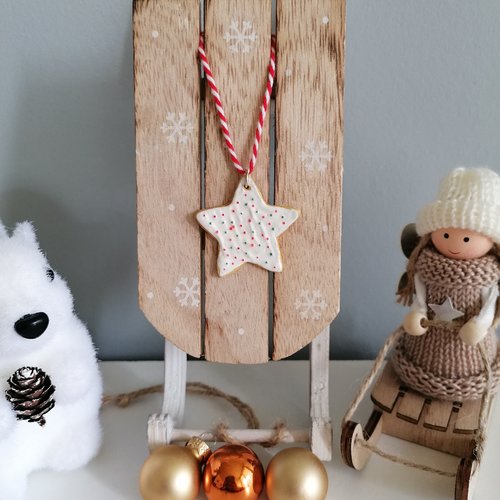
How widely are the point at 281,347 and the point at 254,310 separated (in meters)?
0.06

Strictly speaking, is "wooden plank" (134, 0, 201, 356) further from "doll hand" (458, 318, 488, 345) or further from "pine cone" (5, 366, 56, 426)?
"doll hand" (458, 318, 488, 345)

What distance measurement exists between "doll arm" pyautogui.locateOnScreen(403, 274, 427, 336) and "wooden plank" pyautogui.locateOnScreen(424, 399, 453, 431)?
0.36ft

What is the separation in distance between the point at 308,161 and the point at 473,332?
0.28 metres

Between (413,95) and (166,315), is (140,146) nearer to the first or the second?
A: (166,315)

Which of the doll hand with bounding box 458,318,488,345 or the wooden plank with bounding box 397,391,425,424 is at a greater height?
the doll hand with bounding box 458,318,488,345

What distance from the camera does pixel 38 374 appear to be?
25.3 inches

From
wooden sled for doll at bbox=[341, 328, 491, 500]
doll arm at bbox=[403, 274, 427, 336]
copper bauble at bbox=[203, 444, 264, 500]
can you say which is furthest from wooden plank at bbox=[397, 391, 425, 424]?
copper bauble at bbox=[203, 444, 264, 500]

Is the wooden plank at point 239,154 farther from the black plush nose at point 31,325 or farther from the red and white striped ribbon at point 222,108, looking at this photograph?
the black plush nose at point 31,325

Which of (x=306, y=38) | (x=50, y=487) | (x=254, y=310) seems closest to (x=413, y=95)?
(x=306, y=38)

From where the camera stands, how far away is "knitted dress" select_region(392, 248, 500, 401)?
0.66m

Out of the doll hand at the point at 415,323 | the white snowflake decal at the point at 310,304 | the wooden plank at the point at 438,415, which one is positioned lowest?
the wooden plank at the point at 438,415

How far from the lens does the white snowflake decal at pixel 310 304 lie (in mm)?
671

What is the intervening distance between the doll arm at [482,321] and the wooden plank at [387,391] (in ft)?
0.44

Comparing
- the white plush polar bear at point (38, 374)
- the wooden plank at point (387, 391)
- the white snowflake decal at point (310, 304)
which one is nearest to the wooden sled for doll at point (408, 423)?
the wooden plank at point (387, 391)
